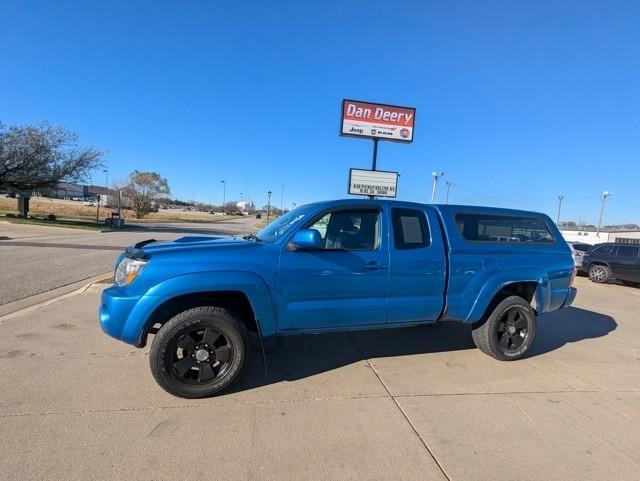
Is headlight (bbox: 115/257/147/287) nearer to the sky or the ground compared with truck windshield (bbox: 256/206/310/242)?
nearer to the ground

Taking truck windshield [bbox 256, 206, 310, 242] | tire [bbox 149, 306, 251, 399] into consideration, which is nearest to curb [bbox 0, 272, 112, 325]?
tire [bbox 149, 306, 251, 399]

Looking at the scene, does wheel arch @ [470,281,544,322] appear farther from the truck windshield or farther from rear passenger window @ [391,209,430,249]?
the truck windshield

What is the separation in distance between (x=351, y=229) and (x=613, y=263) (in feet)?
48.3

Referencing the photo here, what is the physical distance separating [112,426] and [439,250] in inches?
139

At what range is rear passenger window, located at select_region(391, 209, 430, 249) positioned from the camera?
173 inches

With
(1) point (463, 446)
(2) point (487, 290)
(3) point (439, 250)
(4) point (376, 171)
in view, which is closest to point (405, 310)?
(3) point (439, 250)

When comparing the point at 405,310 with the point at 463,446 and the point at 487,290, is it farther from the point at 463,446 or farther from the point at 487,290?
the point at 463,446

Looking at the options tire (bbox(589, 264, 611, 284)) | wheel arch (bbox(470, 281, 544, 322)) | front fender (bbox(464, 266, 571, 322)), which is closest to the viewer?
front fender (bbox(464, 266, 571, 322))

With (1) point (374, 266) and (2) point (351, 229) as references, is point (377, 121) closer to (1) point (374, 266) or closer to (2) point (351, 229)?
(2) point (351, 229)

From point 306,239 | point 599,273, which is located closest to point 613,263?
point 599,273

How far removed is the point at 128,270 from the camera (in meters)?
3.66

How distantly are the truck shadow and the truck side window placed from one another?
142 centimetres

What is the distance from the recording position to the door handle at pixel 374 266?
4141 millimetres

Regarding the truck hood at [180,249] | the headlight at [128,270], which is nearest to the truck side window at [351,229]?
the truck hood at [180,249]
